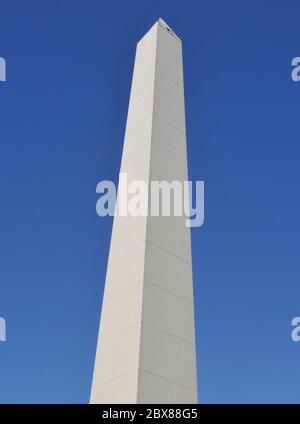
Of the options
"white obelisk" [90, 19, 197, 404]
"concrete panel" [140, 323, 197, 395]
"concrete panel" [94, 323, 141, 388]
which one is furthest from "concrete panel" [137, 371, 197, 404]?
"concrete panel" [94, 323, 141, 388]

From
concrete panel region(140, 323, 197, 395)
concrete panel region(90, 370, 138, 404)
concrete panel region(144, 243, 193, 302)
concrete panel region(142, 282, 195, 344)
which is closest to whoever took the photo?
concrete panel region(90, 370, 138, 404)

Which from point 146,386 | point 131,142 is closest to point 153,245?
point 146,386

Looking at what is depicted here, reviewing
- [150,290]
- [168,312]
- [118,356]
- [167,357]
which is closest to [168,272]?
[150,290]

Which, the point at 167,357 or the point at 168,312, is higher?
the point at 168,312

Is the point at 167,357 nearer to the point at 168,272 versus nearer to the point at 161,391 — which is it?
the point at 161,391

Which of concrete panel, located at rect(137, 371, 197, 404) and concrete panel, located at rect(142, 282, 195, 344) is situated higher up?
concrete panel, located at rect(142, 282, 195, 344)

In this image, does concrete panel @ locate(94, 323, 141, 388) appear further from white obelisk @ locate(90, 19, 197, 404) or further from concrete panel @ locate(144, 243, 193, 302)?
concrete panel @ locate(144, 243, 193, 302)

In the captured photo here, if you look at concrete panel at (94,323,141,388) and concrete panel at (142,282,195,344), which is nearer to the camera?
concrete panel at (94,323,141,388)

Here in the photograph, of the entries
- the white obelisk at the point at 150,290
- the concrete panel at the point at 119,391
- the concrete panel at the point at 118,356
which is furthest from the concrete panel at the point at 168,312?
the concrete panel at the point at 119,391

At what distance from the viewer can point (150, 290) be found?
587 inches

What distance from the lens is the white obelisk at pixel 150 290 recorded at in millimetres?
13742

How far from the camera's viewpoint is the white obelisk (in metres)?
13.7
